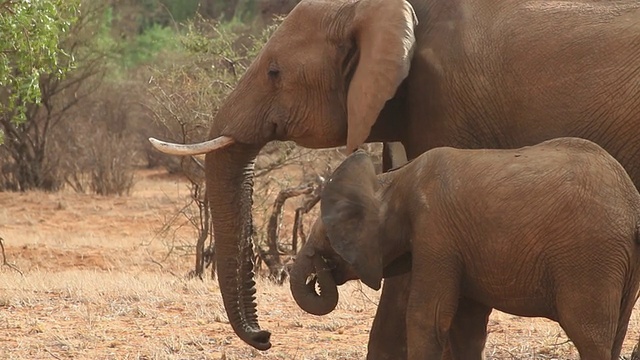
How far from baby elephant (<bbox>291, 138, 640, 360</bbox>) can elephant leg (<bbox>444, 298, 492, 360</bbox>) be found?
0.28 metres

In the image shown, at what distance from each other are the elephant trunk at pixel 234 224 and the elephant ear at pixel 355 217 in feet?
3.45

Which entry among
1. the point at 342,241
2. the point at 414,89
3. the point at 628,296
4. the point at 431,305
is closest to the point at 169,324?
the point at 414,89

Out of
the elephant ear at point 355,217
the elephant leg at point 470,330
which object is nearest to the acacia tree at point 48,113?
the elephant leg at point 470,330

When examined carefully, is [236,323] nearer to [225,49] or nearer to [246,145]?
[246,145]

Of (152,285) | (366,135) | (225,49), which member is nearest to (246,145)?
(366,135)

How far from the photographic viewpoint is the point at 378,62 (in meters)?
5.89

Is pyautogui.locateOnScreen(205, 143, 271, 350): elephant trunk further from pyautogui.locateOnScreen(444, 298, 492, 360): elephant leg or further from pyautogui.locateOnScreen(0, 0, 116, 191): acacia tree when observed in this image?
pyautogui.locateOnScreen(0, 0, 116, 191): acacia tree

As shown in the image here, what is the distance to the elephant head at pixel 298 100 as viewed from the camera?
5906 mm

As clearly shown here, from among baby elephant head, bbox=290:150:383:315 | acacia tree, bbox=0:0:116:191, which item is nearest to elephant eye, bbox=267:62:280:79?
baby elephant head, bbox=290:150:383:315

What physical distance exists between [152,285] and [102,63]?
1580 centimetres

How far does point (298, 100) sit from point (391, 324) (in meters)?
1.13

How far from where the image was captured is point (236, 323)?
21.0 ft

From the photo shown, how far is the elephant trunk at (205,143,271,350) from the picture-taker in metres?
6.46

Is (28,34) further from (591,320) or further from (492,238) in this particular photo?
(591,320)
